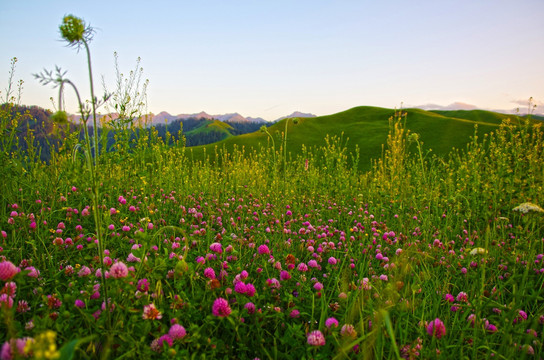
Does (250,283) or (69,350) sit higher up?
(69,350)

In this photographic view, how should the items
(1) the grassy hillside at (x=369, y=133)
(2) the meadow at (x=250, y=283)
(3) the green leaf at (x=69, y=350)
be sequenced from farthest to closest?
(1) the grassy hillside at (x=369, y=133), (2) the meadow at (x=250, y=283), (3) the green leaf at (x=69, y=350)

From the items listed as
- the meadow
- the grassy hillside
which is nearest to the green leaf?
the meadow

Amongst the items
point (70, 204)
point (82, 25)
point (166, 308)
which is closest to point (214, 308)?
point (166, 308)

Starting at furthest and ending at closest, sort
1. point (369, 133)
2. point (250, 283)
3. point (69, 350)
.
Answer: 1. point (369, 133)
2. point (250, 283)
3. point (69, 350)

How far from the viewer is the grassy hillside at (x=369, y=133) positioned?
31.2m

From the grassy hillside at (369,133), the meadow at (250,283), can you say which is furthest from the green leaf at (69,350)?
the grassy hillside at (369,133)

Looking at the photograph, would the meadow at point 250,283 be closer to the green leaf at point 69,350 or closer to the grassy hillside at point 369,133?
the green leaf at point 69,350

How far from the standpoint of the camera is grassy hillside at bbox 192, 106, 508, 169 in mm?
31227

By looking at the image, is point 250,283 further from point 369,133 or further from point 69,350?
point 369,133

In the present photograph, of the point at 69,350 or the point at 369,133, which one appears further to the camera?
the point at 369,133

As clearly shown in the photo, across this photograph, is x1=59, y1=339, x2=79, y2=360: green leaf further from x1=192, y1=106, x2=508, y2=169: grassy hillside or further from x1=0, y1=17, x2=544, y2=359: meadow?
x1=192, y1=106, x2=508, y2=169: grassy hillside

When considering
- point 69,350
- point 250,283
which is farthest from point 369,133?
point 69,350

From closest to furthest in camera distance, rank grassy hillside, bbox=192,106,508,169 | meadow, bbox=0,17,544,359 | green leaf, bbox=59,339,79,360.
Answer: green leaf, bbox=59,339,79,360
meadow, bbox=0,17,544,359
grassy hillside, bbox=192,106,508,169

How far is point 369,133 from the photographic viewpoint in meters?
37.6
